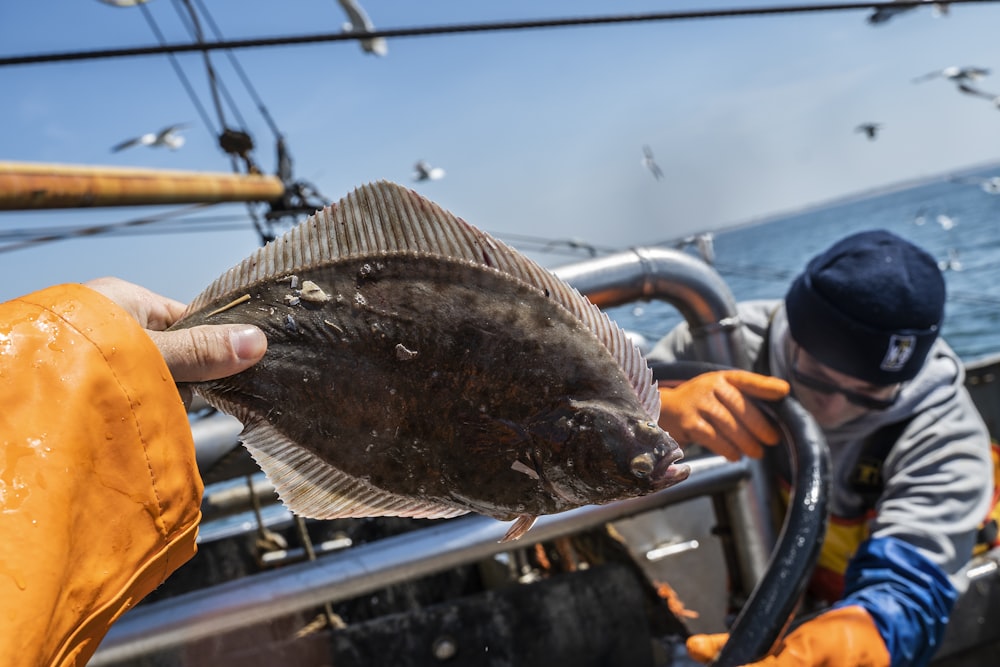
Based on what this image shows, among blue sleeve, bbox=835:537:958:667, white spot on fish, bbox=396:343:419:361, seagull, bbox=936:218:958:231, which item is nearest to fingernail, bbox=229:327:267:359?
white spot on fish, bbox=396:343:419:361

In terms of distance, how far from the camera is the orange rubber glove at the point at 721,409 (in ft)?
8.54

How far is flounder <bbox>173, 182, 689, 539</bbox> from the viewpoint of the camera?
1175 millimetres

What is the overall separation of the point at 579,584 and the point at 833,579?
57.2 inches

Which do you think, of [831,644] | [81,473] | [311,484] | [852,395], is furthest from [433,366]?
[852,395]

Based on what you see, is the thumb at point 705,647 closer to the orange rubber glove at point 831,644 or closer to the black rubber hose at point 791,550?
the orange rubber glove at point 831,644

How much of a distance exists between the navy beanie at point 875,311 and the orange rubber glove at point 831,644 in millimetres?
999

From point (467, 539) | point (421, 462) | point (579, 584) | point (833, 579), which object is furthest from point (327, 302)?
point (833, 579)

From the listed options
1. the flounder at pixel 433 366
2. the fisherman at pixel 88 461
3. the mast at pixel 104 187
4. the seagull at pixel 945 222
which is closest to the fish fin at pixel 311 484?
the flounder at pixel 433 366

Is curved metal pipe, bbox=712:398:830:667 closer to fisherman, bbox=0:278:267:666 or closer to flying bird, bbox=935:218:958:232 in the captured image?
fisherman, bbox=0:278:267:666

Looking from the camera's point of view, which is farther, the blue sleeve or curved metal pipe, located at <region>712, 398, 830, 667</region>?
the blue sleeve

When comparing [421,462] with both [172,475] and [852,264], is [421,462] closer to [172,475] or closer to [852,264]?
[172,475]

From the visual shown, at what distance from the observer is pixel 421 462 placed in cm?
125

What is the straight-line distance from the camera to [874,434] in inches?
128

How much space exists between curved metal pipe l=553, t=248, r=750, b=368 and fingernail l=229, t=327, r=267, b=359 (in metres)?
1.88
